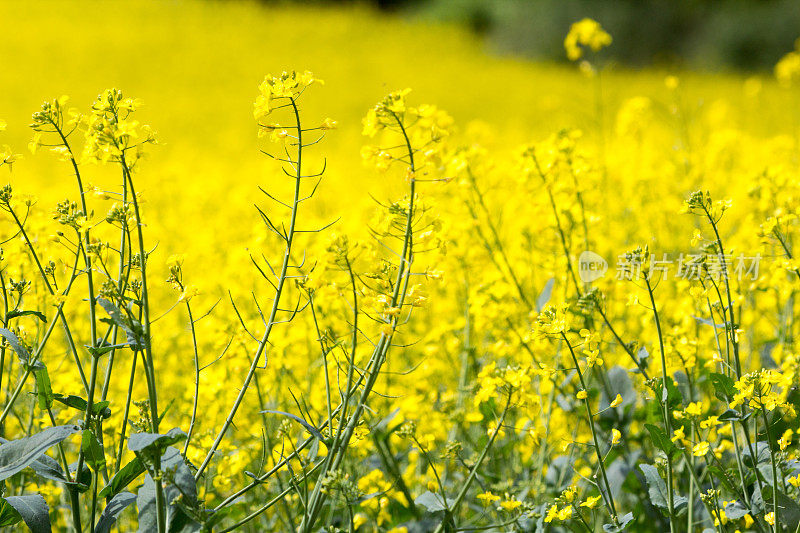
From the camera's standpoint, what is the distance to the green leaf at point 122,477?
1.61 metres

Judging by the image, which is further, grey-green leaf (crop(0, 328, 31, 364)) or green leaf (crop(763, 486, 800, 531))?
green leaf (crop(763, 486, 800, 531))

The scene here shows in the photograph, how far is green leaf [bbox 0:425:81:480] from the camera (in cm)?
154

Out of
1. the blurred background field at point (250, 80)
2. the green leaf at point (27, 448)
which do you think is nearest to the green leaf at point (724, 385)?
the green leaf at point (27, 448)

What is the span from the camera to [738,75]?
17.1m

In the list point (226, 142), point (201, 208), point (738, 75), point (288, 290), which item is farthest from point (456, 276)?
point (738, 75)

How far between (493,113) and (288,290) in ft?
30.5

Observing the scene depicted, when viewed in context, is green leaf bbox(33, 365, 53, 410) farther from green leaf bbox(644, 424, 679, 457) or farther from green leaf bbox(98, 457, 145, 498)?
green leaf bbox(644, 424, 679, 457)

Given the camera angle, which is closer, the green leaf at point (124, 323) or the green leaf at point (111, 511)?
the green leaf at point (124, 323)

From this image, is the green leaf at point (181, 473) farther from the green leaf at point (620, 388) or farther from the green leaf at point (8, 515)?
the green leaf at point (620, 388)

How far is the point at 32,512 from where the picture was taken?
1617 millimetres

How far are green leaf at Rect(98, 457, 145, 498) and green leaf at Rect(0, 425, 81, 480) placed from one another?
0.11 metres

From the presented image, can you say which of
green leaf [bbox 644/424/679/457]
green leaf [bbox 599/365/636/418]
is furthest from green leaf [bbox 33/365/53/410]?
green leaf [bbox 599/365/636/418]

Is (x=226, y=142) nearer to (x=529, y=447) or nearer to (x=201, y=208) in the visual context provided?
(x=201, y=208)

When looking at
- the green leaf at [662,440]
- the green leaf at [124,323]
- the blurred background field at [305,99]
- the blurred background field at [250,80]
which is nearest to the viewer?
the green leaf at [124,323]
